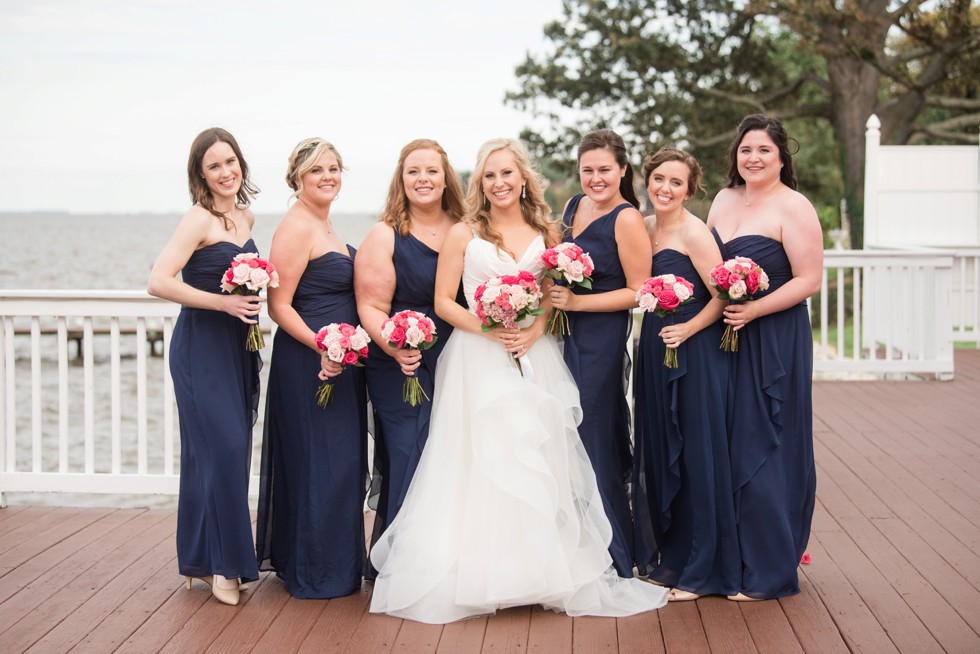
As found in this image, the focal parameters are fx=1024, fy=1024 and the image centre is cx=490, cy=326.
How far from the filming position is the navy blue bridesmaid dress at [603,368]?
4320 mm

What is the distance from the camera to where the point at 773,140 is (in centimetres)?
423

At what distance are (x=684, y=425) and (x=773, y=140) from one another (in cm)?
124

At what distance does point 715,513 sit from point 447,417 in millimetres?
1165

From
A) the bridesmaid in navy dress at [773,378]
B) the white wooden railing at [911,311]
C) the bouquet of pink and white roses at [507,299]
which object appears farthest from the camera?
the white wooden railing at [911,311]

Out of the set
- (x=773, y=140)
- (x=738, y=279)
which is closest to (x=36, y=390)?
(x=738, y=279)

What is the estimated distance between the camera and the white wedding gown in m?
3.98

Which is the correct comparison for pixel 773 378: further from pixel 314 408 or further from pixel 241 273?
pixel 241 273

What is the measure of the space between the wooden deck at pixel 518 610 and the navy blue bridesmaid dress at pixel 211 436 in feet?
0.72

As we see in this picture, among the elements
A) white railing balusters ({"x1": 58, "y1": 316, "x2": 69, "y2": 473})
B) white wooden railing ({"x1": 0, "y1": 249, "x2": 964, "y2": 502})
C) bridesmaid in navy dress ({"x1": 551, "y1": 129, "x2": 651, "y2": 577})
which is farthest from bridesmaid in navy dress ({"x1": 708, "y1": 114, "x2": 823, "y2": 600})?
white railing balusters ({"x1": 58, "y1": 316, "x2": 69, "y2": 473})

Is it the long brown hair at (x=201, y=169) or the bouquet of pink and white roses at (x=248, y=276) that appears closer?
the bouquet of pink and white roses at (x=248, y=276)

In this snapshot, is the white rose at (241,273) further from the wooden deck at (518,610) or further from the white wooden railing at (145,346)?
the wooden deck at (518,610)

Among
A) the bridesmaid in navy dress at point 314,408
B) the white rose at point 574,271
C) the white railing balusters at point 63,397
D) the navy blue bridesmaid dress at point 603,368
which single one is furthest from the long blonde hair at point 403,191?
the white railing balusters at point 63,397

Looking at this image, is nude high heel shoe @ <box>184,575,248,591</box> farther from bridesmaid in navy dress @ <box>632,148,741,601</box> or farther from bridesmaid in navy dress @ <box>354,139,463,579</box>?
bridesmaid in navy dress @ <box>632,148,741,601</box>

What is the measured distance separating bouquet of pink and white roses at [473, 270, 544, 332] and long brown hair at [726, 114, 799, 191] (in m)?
A: 1.07
